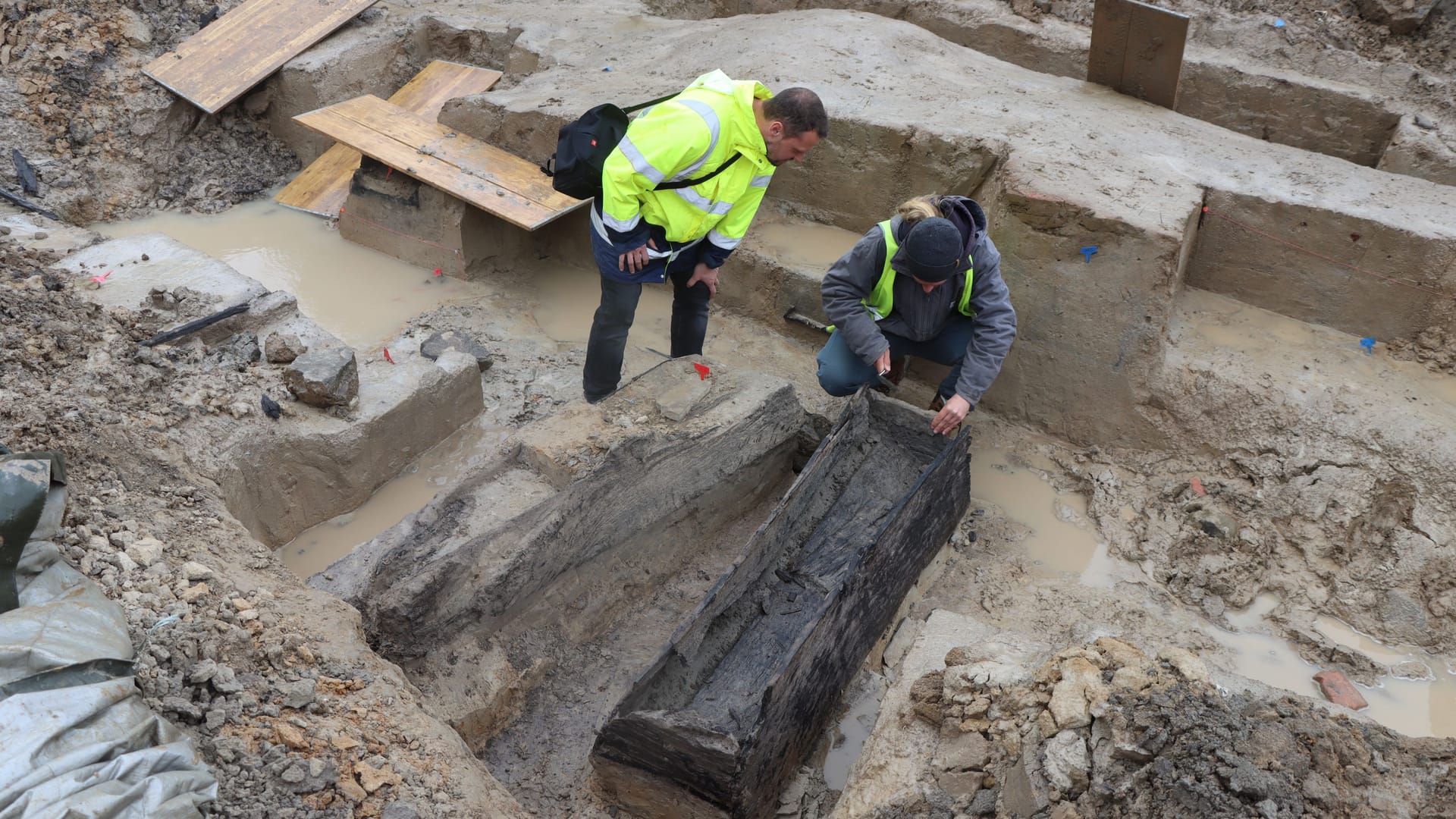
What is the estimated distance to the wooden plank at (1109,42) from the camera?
18.6ft

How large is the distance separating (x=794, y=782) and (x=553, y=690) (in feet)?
3.11

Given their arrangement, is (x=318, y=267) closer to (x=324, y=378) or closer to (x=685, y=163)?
(x=324, y=378)

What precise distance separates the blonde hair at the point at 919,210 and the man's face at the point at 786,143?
503 millimetres

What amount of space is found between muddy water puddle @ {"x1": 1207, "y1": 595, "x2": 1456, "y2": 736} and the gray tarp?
3.66m

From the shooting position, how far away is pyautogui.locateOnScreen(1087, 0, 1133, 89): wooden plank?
18.6ft

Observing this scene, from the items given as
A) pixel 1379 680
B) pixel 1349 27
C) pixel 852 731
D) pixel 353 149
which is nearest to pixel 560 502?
pixel 852 731

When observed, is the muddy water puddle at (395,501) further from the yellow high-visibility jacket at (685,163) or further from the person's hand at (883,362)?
the person's hand at (883,362)

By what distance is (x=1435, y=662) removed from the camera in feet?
12.4

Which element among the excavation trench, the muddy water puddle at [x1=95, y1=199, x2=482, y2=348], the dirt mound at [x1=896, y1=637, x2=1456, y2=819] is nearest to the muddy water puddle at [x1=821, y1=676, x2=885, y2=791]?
the excavation trench

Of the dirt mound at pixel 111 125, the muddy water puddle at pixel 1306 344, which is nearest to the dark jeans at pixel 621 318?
the muddy water puddle at pixel 1306 344

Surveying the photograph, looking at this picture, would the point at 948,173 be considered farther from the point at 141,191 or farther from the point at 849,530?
the point at 141,191

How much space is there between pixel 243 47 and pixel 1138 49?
6.08 meters

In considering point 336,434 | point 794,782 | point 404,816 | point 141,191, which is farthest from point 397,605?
point 141,191

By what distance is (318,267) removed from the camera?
599 centimetres
